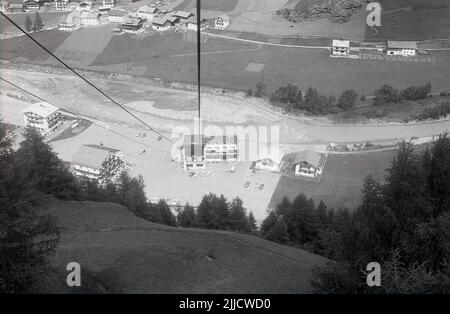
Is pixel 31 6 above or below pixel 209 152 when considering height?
above

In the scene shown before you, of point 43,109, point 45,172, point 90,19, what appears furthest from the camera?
point 90,19

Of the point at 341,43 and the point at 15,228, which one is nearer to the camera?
the point at 15,228

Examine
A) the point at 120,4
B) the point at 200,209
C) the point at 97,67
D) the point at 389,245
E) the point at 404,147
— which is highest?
the point at 120,4

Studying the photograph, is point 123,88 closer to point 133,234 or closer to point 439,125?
point 439,125

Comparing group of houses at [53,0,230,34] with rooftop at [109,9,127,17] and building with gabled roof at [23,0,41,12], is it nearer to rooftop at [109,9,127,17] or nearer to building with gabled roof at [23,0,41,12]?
rooftop at [109,9,127,17]

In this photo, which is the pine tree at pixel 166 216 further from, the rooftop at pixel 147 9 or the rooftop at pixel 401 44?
the rooftop at pixel 147 9

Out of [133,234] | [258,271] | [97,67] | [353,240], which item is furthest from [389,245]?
[97,67]

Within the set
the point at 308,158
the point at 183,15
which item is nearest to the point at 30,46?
the point at 183,15

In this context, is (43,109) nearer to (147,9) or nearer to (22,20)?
(147,9)
